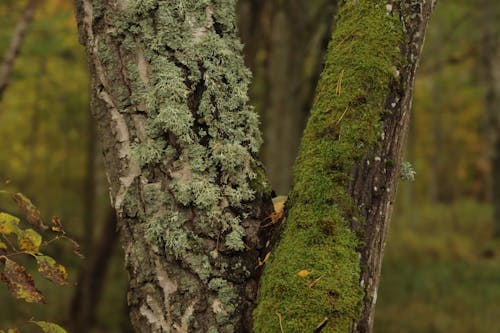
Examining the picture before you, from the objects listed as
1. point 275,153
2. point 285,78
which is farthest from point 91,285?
point 285,78

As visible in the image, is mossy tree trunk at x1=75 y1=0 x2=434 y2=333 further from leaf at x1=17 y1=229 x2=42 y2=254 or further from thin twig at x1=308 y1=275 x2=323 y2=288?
leaf at x1=17 y1=229 x2=42 y2=254

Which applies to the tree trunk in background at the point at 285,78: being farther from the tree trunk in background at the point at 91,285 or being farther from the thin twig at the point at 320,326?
the thin twig at the point at 320,326

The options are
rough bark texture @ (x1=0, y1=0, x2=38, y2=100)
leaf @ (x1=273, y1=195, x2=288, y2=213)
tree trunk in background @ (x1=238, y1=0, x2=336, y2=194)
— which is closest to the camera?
leaf @ (x1=273, y1=195, x2=288, y2=213)

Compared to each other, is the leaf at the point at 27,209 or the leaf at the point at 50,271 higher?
the leaf at the point at 27,209

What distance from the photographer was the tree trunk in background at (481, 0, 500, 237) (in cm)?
1252

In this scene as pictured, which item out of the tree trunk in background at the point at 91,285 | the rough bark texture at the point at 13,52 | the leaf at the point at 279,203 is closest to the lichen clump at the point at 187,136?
the leaf at the point at 279,203

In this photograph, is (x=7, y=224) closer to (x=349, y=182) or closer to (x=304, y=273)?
(x=304, y=273)

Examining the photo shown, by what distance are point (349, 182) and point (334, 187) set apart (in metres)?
0.05

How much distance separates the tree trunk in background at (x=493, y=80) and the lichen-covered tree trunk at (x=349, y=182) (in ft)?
36.2

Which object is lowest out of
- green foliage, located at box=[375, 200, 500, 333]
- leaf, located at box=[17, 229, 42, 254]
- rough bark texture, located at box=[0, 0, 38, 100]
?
green foliage, located at box=[375, 200, 500, 333]

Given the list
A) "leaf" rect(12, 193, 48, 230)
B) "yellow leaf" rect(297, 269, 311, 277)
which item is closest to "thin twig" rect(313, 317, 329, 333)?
"yellow leaf" rect(297, 269, 311, 277)

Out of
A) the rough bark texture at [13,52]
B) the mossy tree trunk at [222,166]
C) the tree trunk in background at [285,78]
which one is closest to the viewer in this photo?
the mossy tree trunk at [222,166]

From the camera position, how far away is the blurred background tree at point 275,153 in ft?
24.4

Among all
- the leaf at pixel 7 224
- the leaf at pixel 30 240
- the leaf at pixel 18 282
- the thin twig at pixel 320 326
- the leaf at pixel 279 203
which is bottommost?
the thin twig at pixel 320 326
